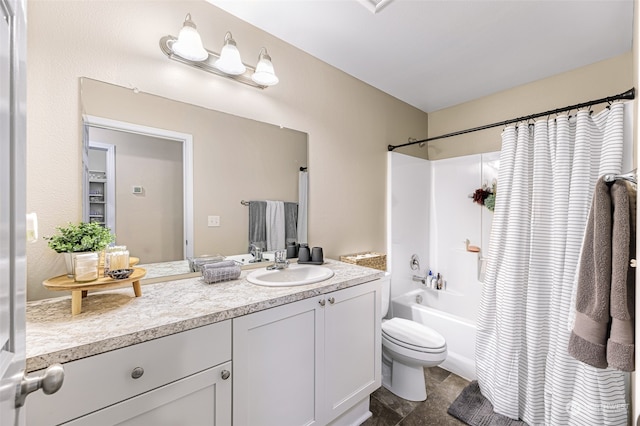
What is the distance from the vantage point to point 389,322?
213 centimetres

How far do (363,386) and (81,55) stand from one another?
2.22 m

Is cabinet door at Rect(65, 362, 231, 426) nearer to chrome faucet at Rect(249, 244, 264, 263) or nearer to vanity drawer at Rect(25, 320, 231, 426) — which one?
vanity drawer at Rect(25, 320, 231, 426)

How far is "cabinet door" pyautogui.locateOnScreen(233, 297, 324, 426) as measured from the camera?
1.08 meters

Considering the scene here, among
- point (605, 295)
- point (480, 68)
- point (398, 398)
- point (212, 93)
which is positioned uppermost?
point (480, 68)

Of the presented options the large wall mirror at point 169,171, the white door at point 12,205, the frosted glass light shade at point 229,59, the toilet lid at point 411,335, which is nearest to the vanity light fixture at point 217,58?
the frosted glass light shade at point 229,59

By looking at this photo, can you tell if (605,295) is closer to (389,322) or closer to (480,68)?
(389,322)

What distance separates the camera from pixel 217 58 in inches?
59.9

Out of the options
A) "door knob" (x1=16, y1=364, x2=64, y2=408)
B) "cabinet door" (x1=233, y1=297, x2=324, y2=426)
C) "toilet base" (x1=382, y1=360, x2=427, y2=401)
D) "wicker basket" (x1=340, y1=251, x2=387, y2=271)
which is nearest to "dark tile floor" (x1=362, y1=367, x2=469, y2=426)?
"toilet base" (x1=382, y1=360, x2=427, y2=401)

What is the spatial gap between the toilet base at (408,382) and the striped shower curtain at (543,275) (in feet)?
1.47

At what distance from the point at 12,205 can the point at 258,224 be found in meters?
1.30

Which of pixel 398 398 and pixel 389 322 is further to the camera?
pixel 389 322

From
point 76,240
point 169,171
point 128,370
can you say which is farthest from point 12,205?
point 169,171

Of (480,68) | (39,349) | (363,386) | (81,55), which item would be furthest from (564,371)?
(81,55)

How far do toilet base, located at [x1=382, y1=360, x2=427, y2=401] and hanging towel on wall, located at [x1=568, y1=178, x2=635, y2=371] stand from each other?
1.12m
